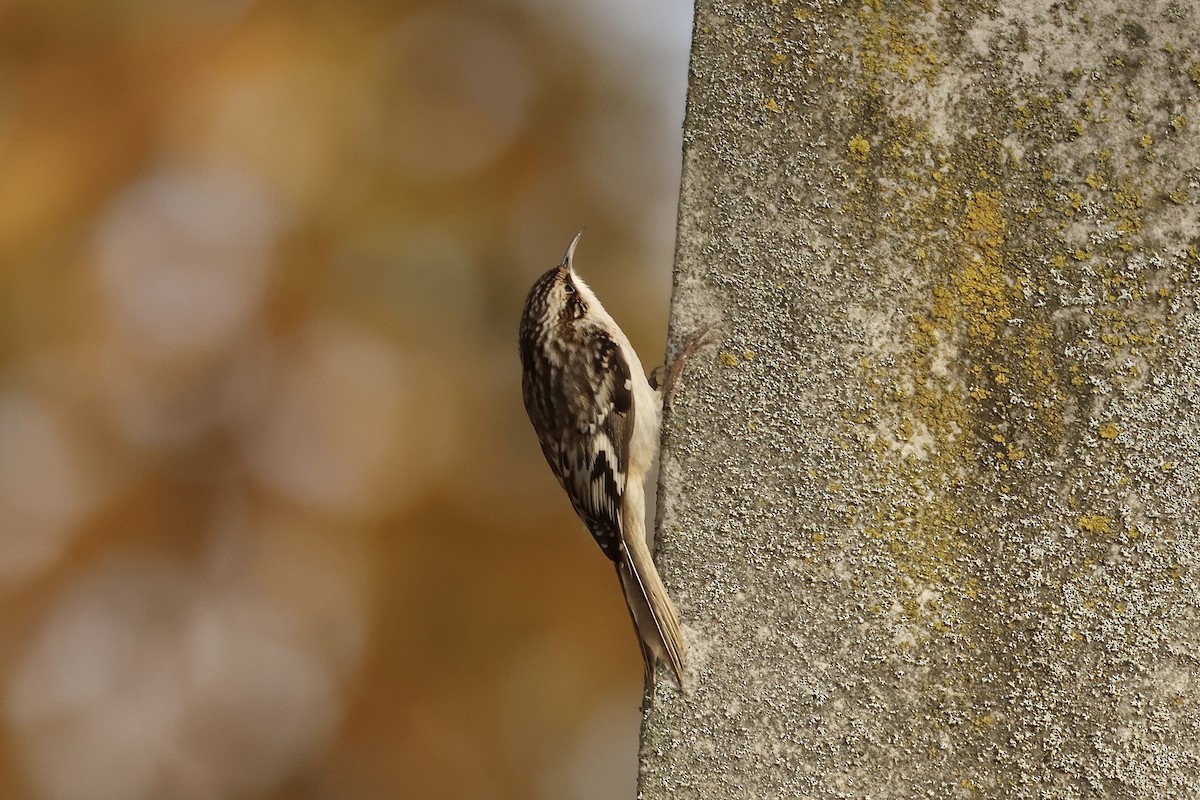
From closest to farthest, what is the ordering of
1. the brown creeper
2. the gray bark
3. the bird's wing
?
1. the gray bark
2. the brown creeper
3. the bird's wing

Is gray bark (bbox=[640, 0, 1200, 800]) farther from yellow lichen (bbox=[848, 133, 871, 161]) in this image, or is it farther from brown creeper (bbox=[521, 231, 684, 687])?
brown creeper (bbox=[521, 231, 684, 687])

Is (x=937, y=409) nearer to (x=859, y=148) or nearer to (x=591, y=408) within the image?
(x=859, y=148)

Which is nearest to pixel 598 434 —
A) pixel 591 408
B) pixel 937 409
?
pixel 591 408

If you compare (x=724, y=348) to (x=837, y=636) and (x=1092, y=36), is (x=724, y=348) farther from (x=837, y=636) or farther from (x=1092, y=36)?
(x=1092, y=36)

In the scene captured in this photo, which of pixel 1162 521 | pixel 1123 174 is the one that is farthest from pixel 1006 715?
pixel 1123 174

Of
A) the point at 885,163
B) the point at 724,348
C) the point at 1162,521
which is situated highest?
the point at 885,163

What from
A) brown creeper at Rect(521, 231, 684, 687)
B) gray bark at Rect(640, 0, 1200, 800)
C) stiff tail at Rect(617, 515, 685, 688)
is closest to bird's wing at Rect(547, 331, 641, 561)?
brown creeper at Rect(521, 231, 684, 687)
